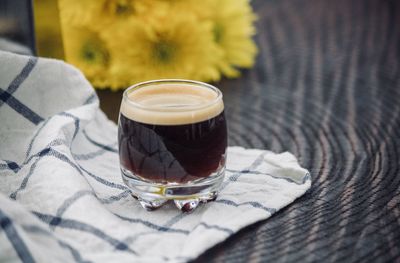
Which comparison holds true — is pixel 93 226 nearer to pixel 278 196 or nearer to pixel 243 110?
pixel 278 196

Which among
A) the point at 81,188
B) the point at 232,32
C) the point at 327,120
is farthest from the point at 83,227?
the point at 232,32

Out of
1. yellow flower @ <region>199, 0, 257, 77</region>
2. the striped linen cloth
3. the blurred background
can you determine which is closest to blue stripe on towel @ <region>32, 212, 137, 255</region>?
the striped linen cloth

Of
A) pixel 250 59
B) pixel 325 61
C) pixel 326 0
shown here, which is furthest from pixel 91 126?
pixel 326 0

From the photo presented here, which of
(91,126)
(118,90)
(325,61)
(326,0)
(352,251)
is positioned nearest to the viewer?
(352,251)

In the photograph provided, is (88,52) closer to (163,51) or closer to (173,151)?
(163,51)

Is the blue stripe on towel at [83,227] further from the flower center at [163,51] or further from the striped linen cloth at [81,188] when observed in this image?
the flower center at [163,51]

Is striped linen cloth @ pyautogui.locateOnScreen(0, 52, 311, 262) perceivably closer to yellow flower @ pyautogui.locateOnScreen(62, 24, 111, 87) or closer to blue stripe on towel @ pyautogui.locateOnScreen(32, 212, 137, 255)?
blue stripe on towel @ pyautogui.locateOnScreen(32, 212, 137, 255)

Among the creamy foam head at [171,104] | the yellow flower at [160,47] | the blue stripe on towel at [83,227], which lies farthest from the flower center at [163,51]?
the blue stripe on towel at [83,227]
